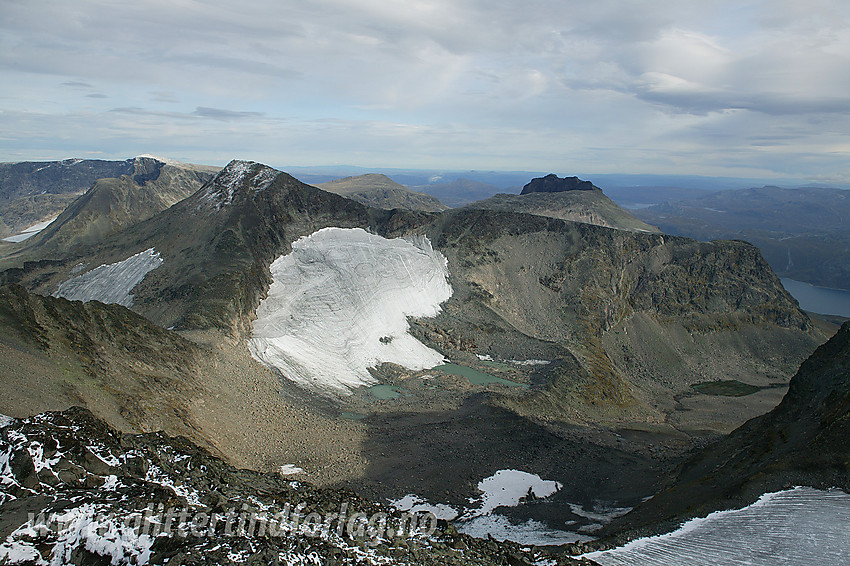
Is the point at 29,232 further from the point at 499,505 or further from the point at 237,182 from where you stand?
the point at 499,505

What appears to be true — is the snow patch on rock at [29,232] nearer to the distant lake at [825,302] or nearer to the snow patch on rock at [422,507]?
the snow patch on rock at [422,507]

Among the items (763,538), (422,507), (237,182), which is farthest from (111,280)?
(763,538)

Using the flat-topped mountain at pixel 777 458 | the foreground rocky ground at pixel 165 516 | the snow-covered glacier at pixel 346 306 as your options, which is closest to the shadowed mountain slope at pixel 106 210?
the snow-covered glacier at pixel 346 306

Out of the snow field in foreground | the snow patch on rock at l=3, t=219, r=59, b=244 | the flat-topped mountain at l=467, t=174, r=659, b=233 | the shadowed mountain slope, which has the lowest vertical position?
the snow field in foreground

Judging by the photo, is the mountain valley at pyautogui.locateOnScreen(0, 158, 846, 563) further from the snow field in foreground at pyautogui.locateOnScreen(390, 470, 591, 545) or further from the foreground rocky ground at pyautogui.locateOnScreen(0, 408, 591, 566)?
the foreground rocky ground at pyautogui.locateOnScreen(0, 408, 591, 566)

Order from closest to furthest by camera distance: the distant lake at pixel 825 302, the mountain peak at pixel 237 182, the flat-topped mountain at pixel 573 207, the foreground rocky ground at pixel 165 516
→ the foreground rocky ground at pixel 165 516, the mountain peak at pixel 237 182, the flat-topped mountain at pixel 573 207, the distant lake at pixel 825 302

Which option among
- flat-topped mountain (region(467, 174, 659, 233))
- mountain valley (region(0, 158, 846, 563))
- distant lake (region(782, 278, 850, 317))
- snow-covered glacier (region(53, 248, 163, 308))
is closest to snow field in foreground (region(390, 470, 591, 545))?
mountain valley (region(0, 158, 846, 563))
